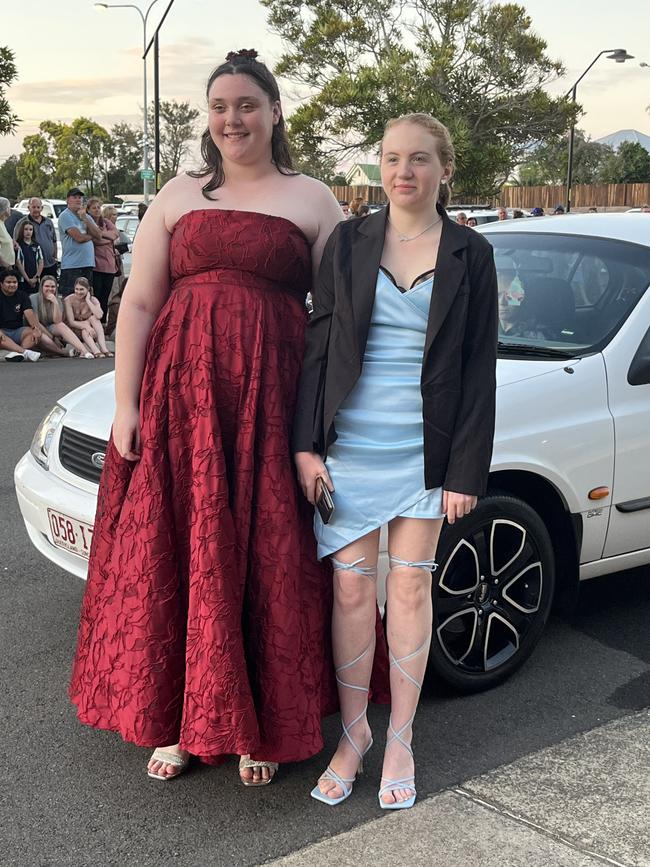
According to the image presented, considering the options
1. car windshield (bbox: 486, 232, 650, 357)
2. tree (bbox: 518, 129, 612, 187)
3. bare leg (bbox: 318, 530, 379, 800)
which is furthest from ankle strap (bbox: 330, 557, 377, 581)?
tree (bbox: 518, 129, 612, 187)

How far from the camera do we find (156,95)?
2900 centimetres

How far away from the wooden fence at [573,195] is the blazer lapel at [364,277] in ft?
130

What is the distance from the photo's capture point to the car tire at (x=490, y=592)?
345 centimetres

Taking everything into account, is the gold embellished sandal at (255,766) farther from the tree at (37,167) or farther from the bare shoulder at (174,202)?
the tree at (37,167)

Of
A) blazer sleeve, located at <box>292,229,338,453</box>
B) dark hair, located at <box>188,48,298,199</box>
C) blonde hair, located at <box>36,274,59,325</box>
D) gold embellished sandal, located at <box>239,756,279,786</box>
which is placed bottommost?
gold embellished sandal, located at <box>239,756,279,786</box>

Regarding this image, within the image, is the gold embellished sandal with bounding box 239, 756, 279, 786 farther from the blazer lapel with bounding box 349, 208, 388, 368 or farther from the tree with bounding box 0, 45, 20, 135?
the tree with bounding box 0, 45, 20, 135

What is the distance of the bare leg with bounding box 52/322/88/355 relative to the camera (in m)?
12.4

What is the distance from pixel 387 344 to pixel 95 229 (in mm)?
11230

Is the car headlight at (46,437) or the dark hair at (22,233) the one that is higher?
the dark hair at (22,233)

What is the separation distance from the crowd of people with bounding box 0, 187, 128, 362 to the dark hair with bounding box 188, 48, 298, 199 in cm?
930

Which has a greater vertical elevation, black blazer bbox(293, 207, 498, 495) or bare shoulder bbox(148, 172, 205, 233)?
bare shoulder bbox(148, 172, 205, 233)

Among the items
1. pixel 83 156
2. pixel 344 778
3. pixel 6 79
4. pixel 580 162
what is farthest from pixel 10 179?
pixel 344 778

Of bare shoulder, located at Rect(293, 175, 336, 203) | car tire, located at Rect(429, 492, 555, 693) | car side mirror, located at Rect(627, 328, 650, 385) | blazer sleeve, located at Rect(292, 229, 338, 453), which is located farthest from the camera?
car side mirror, located at Rect(627, 328, 650, 385)

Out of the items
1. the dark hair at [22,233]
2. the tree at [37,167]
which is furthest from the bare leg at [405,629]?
the tree at [37,167]
